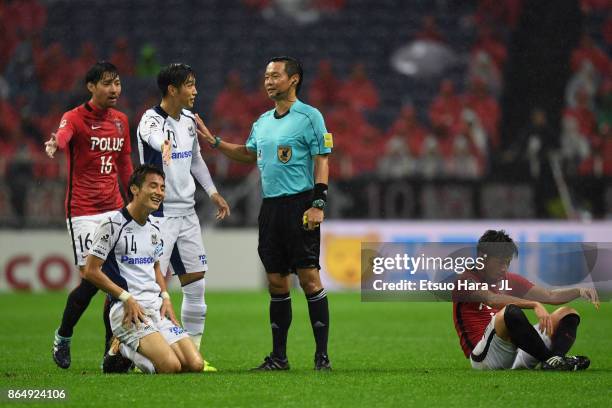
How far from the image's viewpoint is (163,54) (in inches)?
837

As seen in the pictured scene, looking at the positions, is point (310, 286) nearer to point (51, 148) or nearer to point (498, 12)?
point (51, 148)

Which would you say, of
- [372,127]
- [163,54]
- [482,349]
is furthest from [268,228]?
[163,54]

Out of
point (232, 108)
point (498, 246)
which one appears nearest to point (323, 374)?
point (498, 246)

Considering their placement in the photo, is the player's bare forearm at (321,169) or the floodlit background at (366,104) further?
the floodlit background at (366,104)

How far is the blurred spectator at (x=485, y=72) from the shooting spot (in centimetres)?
2005

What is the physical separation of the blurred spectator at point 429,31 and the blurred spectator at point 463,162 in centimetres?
355

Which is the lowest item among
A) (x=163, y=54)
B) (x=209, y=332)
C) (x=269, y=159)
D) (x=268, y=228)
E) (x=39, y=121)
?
(x=209, y=332)

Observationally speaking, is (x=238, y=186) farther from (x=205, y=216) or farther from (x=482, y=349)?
(x=482, y=349)

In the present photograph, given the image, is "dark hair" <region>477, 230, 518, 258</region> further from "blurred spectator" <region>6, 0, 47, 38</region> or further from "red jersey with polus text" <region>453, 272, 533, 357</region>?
"blurred spectator" <region>6, 0, 47, 38</region>

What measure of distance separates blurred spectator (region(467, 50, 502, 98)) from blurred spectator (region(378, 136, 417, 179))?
230 centimetres

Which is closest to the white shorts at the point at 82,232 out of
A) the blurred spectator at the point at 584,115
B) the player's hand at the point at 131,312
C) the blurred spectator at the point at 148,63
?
the player's hand at the point at 131,312

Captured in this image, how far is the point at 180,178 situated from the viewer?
25.7 feet

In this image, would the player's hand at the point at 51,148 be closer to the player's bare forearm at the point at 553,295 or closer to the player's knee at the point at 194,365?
the player's knee at the point at 194,365

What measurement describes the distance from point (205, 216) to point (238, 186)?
70 cm
